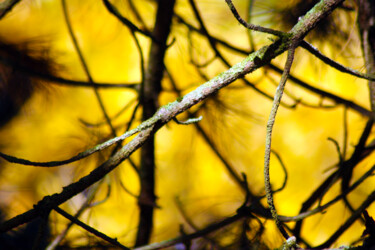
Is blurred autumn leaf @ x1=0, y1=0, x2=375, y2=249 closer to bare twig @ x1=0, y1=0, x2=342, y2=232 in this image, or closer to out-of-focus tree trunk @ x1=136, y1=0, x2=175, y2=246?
out-of-focus tree trunk @ x1=136, y1=0, x2=175, y2=246

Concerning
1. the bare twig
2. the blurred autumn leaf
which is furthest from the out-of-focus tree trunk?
the bare twig

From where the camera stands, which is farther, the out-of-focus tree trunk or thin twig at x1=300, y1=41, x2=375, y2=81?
the out-of-focus tree trunk

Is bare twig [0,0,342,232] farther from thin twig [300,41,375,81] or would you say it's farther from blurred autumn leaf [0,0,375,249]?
blurred autumn leaf [0,0,375,249]

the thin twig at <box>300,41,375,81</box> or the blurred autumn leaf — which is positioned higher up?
the blurred autumn leaf

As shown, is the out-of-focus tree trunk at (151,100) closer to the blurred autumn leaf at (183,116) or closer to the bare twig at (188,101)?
the blurred autumn leaf at (183,116)

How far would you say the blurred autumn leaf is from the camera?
1.98 ft

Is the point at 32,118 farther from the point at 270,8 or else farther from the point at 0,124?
the point at 270,8

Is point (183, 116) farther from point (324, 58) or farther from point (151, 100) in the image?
point (324, 58)

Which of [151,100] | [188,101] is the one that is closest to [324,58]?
[188,101]

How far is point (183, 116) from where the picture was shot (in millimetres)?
699

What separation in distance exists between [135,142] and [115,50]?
20.5 inches

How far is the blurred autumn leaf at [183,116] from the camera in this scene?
0.60 m

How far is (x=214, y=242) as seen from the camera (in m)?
0.57

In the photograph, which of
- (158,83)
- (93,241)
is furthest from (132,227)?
(158,83)
